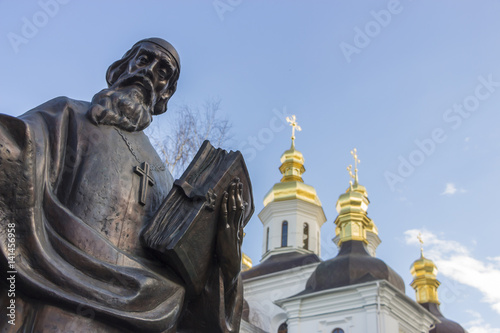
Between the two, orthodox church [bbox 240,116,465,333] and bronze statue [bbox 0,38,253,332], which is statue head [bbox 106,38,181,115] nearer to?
bronze statue [bbox 0,38,253,332]

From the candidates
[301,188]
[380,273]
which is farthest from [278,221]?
[380,273]

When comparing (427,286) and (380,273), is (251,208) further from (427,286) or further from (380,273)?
(427,286)

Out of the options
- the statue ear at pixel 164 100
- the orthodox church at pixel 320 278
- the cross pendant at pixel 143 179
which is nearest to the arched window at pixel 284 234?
the orthodox church at pixel 320 278

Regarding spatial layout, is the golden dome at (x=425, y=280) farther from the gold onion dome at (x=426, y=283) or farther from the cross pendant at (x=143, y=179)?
the cross pendant at (x=143, y=179)

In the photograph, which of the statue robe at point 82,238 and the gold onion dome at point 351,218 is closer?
the statue robe at point 82,238

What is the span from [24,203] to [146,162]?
0.74 metres

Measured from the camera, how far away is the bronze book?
2.28 metres

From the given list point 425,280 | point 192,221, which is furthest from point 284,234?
point 192,221

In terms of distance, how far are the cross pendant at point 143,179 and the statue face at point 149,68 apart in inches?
14.6

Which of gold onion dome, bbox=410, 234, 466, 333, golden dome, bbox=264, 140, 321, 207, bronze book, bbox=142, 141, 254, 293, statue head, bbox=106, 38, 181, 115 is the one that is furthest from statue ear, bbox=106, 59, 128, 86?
gold onion dome, bbox=410, 234, 466, 333

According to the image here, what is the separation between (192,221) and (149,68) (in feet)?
2.69

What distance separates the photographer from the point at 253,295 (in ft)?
99.7

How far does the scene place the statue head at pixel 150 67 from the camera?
105 inches

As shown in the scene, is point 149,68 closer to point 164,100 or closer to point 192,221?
point 164,100
